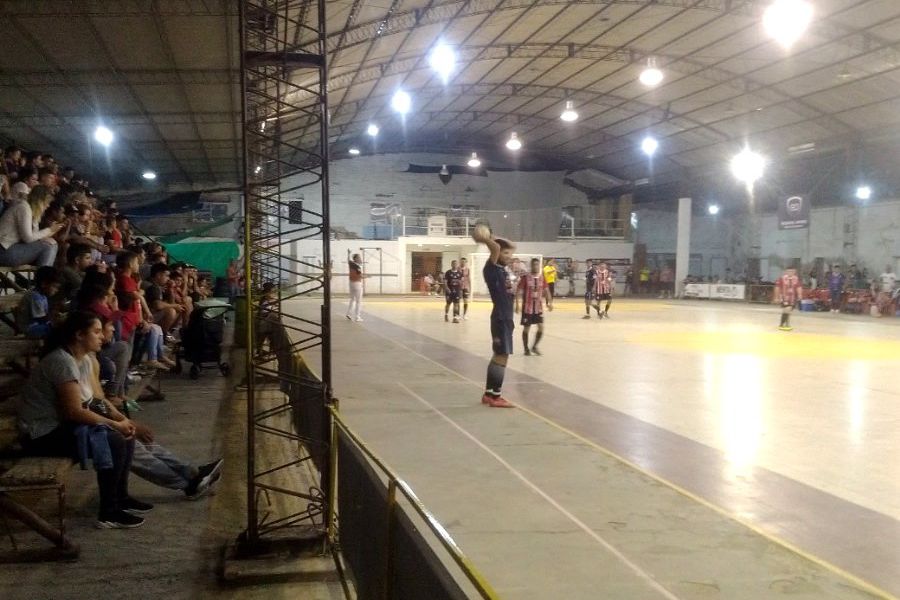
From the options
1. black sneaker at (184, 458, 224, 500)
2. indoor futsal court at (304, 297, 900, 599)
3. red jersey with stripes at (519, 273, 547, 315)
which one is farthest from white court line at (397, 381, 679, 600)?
red jersey with stripes at (519, 273, 547, 315)

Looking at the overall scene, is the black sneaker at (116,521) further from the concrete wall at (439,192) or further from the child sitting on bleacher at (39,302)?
the concrete wall at (439,192)

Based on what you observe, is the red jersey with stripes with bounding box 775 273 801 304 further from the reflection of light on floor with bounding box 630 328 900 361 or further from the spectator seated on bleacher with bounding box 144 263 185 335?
the spectator seated on bleacher with bounding box 144 263 185 335

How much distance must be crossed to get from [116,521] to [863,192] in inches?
1320

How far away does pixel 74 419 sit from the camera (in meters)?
4.90

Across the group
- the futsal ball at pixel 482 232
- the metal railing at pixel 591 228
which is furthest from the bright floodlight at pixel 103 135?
the metal railing at pixel 591 228

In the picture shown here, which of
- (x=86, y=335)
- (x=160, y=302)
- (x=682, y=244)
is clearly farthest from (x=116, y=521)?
(x=682, y=244)

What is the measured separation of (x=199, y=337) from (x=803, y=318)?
2104 cm

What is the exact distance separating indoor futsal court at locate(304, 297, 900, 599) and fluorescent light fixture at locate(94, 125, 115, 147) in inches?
699

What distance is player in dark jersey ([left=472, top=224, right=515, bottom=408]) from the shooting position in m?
8.29

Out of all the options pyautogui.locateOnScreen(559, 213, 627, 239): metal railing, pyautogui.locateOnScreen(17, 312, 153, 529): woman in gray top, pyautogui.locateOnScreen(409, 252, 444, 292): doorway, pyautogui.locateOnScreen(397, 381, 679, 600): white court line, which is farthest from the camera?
pyautogui.locateOnScreen(559, 213, 627, 239): metal railing

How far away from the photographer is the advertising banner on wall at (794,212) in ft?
104

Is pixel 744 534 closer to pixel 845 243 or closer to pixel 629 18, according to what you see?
pixel 629 18

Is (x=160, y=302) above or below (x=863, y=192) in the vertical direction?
below

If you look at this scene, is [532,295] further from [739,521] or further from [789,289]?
[789,289]
